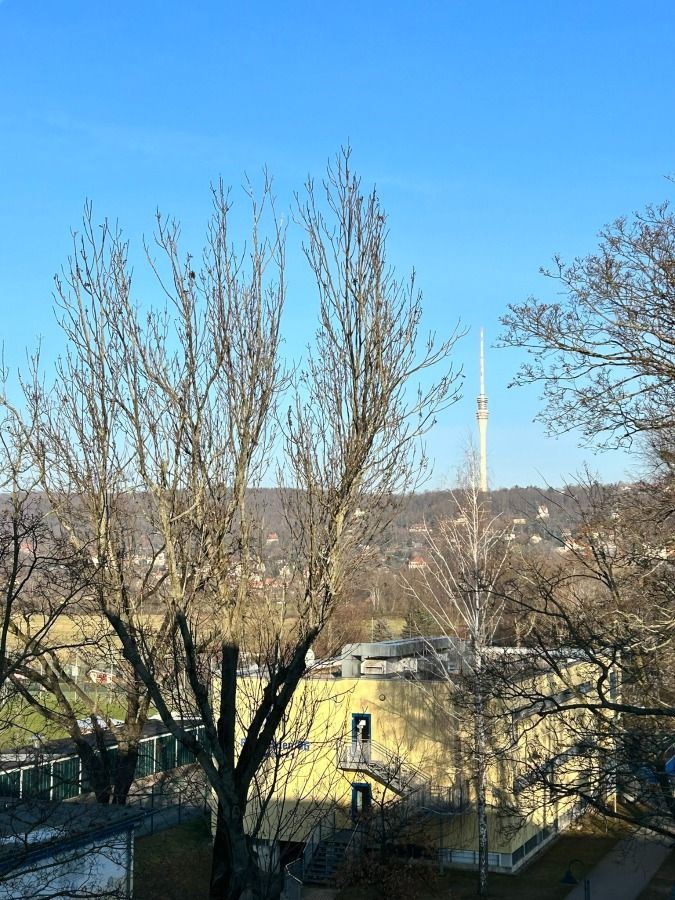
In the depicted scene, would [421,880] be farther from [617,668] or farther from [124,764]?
[617,668]

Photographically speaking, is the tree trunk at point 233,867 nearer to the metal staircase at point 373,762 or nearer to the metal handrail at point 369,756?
the metal staircase at point 373,762

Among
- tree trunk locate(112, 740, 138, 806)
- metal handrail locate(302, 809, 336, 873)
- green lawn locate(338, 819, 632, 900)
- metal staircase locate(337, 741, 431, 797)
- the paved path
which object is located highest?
tree trunk locate(112, 740, 138, 806)

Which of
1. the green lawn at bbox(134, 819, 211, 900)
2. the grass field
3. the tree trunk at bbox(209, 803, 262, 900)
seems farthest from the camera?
the grass field

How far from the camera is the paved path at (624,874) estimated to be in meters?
21.7

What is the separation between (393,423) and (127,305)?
10.1 feet

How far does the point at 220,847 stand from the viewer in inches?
334

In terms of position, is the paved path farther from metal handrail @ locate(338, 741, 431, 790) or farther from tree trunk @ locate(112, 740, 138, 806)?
tree trunk @ locate(112, 740, 138, 806)

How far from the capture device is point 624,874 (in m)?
23.3

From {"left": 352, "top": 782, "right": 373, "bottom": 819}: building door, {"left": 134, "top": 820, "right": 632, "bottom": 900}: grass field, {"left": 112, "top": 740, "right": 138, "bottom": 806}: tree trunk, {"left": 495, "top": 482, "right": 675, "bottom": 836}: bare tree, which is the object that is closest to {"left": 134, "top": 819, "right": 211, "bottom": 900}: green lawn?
{"left": 134, "top": 820, "right": 632, "bottom": 900}: grass field

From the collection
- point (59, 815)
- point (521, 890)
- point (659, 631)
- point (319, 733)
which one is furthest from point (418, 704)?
point (659, 631)

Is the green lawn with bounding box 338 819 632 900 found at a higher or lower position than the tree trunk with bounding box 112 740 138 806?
lower

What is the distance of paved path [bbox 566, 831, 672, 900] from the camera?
2170 centimetres

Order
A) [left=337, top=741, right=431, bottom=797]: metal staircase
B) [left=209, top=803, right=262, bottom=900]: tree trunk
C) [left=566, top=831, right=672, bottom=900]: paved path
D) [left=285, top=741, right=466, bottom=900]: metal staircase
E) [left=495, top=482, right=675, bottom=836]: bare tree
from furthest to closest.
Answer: [left=337, top=741, right=431, bottom=797]: metal staircase → [left=285, top=741, right=466, bottom=900]: metal staircase → [left=566, top=831, right=672, bottom=900]: paved path → [left=209, top=803, right=262, bottom=900]: tree trunk → [left=495, top=482, right=675, bottom=836]: bare tree

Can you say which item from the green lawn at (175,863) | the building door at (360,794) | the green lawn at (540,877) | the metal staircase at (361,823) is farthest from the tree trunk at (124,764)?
the building door at (360,794)
